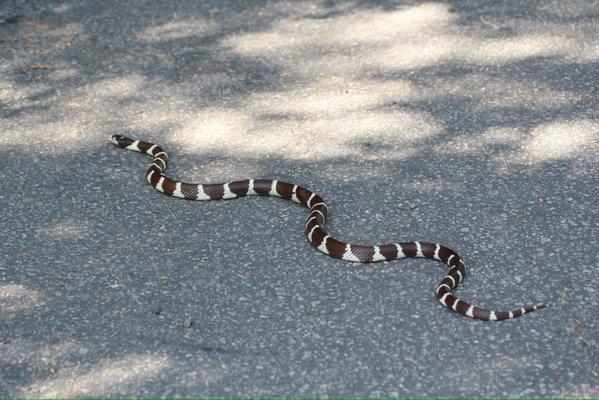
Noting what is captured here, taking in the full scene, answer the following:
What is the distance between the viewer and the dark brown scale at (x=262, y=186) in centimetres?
798

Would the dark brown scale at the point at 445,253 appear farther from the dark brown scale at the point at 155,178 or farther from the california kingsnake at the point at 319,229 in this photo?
the dark brown scale at the point at 155,178

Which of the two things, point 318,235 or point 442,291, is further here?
point 318,235

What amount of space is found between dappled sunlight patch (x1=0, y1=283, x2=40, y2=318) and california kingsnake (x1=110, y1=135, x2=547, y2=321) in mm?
1775

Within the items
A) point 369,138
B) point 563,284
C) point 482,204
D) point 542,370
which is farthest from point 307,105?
point 542,370

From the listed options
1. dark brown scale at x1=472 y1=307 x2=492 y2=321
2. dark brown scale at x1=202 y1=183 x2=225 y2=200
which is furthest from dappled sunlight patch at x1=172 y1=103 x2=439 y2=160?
dark brown scale at x1=472 y1=307 x2=492 y2=321

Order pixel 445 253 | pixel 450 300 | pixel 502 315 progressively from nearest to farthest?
pixel 502 315 → pixel 450 300 → pixel 445 253

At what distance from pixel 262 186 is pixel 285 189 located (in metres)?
0.22

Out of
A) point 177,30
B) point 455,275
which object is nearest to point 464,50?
point 177,30

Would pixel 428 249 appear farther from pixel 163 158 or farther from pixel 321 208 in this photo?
pixel 163 158

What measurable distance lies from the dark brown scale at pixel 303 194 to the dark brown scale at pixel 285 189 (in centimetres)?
7

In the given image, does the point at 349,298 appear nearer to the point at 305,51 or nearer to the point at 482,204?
the point at 482,204

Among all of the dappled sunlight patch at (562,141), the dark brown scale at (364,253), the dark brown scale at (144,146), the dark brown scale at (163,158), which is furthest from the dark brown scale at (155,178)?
the dappled sunlight patch at (562,141)

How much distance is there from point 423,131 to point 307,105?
1376 millimetres

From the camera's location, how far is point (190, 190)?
799 centimetres
